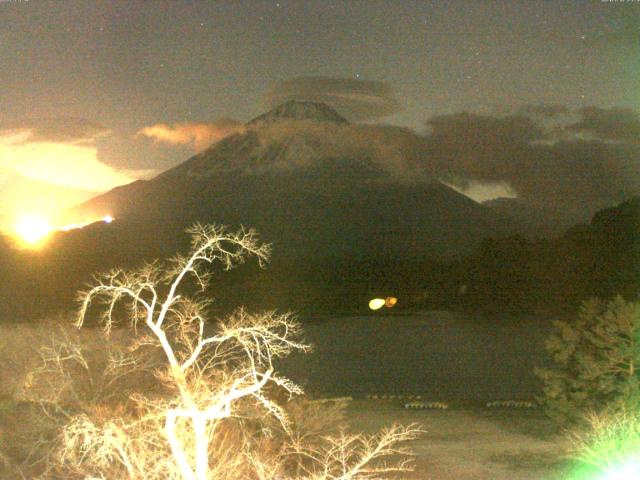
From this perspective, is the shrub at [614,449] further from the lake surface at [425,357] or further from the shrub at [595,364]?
the lake surface at [425,357]

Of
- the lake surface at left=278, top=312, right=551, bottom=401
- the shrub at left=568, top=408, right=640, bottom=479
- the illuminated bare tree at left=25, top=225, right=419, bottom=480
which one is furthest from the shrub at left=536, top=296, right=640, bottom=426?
the lake surface at left=278, top=312, right=551, bottom=401

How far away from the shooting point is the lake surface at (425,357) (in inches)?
1118

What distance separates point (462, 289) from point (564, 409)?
28339 mm

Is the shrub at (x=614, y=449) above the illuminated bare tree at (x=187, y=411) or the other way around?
the other way around

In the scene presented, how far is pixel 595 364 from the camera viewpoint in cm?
1438

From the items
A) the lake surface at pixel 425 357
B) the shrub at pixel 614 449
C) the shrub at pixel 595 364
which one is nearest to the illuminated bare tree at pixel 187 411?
the shrub at pixel 614 449

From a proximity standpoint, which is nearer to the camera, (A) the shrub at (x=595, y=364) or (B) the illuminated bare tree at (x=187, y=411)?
(B) the illuminated bare tree at (x=187, y=411)

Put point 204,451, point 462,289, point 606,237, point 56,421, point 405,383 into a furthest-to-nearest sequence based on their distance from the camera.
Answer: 1. point 462,289
2. point 606,237
3. point 405,383
4. point 56,421
5. point 204,451

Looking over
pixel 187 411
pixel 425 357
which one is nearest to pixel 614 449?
pixel 187 411

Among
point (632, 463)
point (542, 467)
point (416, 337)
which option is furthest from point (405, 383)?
point (632, 463)

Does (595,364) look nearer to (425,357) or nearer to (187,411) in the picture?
(187,411)

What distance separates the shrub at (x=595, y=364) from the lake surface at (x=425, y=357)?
8.29m

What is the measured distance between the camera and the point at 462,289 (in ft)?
141

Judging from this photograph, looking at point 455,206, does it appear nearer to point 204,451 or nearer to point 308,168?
point 308,168
